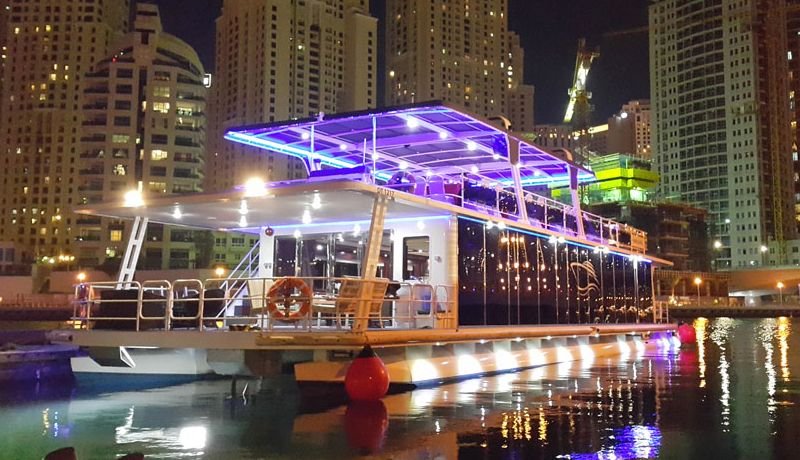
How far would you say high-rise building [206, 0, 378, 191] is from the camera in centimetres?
13712

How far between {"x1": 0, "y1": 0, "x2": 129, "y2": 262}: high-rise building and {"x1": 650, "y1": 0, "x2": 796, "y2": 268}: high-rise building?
117 metres

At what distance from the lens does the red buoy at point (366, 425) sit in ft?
30.0

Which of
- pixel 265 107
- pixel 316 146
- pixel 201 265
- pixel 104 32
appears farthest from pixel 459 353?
pixel 104 32

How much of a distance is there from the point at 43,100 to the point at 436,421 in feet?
503

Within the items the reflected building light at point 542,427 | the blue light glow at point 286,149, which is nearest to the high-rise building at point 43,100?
the blue light glow at point 286,149

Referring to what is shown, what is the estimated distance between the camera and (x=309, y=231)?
17406 millimetres

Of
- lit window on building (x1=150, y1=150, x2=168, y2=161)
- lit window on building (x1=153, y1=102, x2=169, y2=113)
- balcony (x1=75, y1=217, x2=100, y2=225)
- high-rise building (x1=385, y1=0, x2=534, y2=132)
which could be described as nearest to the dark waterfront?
lit window on building (x1=150, y1=150, x2=168, y2=161)

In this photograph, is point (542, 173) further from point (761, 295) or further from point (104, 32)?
point (104, 32)

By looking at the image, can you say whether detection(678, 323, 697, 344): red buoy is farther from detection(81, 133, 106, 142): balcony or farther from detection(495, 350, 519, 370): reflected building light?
detection(81, 133, 106, 142): balcony

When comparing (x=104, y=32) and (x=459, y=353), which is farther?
(x=104, y=32)

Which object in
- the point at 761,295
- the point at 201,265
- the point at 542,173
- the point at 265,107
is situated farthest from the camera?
the point at 265,107

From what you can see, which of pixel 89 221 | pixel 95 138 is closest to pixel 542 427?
pixel 95 138

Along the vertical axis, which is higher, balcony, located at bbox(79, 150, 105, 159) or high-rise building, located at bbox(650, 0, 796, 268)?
high-rise building, located at bbox(650, 0, 796, 268)

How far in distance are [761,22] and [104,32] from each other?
130 metres
